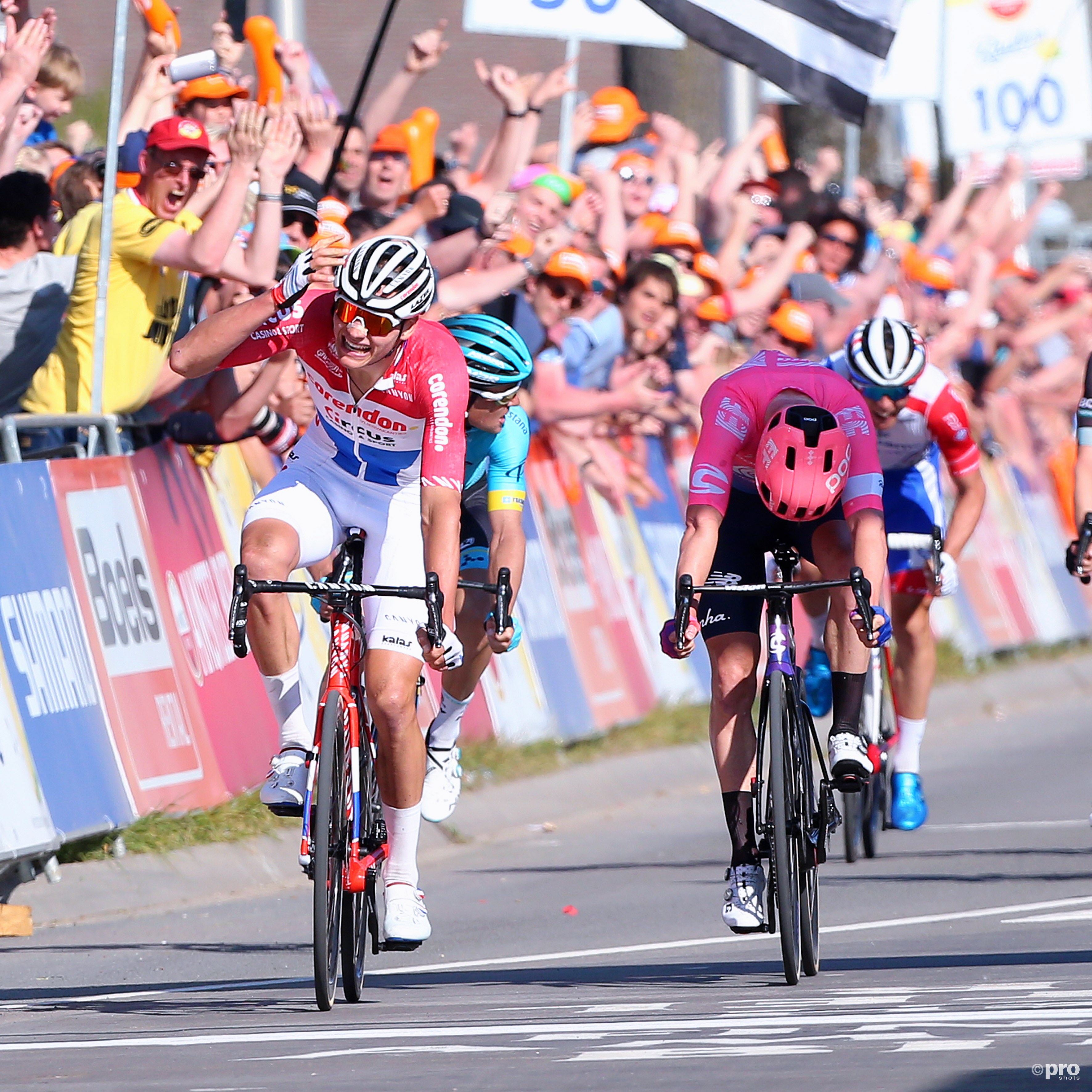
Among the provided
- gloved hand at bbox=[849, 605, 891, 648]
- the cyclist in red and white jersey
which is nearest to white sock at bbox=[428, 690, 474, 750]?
the cyclist in red and white jersey

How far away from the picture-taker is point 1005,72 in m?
20.4

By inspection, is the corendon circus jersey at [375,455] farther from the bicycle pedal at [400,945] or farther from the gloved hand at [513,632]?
the bicycle pedal at [400,945]

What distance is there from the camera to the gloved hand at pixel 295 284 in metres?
7.30

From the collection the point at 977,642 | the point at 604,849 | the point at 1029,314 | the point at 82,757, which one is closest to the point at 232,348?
the point at 82,757

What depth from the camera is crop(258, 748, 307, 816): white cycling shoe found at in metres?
7.42

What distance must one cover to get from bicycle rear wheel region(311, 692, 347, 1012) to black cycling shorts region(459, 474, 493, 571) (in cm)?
195

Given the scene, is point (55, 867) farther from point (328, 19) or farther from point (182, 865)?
point (328, 19)

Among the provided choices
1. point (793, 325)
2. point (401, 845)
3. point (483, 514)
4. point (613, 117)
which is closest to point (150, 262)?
point (483, 514)

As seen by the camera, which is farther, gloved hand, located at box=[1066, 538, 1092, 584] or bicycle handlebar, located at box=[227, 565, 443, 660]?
gloved hand, located at box=[1066, 538, 1092, 584]

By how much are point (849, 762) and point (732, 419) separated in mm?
1182

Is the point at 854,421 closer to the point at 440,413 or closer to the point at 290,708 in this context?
the point at 440,413

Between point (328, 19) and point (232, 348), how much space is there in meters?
31.9

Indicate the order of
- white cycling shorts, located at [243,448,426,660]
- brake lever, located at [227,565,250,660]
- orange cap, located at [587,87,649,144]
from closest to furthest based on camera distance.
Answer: brake lever, located at [227,565,250,660]
white cycling shorts, located at [243,448,426,660]
orange cap, located at [587,87,649,144]

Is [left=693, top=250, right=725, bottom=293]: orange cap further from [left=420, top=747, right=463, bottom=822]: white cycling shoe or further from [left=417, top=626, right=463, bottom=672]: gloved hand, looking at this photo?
[left=417, top=626, right=463, bottom=672]: gloved hand
